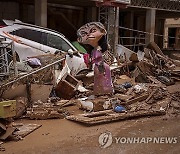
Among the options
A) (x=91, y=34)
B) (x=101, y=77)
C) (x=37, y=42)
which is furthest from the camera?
(x=37, y=42)

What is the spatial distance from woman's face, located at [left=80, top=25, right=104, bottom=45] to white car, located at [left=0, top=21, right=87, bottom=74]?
3048 mm

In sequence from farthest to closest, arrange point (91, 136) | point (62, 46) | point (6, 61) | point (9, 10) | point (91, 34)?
point (9, 10) < point (62, 46) < point (6, 61) < point (91, 34) < point (91, 136)

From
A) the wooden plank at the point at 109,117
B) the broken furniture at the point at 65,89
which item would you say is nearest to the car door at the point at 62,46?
the broken furniture at the point at 65,89

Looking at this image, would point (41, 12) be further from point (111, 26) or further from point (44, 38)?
point (111, 26)

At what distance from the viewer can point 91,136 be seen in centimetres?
609

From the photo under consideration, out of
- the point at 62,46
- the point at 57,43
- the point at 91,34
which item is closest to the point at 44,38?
the point at 57,43

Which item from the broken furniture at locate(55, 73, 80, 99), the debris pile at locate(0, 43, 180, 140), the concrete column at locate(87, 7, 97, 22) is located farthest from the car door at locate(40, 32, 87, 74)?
the concrete column at locate(87, 7, 97, 22)

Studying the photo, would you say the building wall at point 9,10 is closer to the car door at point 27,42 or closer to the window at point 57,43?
the car door at point 27,42

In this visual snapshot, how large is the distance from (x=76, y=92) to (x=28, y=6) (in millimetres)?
11220

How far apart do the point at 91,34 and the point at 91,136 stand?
10.3 feet

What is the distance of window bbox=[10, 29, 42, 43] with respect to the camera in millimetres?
11484

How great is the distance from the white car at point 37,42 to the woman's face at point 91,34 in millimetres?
3048

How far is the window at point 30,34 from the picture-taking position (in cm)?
1148

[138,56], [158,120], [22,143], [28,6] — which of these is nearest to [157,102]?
[158,120]
